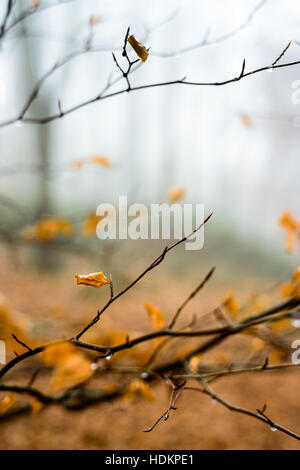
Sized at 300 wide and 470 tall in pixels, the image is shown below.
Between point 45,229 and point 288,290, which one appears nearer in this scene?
point 288,290

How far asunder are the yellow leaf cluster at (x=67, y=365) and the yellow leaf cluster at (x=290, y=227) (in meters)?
0.74

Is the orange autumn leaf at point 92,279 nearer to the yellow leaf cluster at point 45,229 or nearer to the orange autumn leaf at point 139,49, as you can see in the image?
the orange autumn leaf at point 139,49

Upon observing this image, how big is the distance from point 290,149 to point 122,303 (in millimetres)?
9189

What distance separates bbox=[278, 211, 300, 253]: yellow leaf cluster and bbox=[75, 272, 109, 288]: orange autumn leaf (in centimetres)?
75

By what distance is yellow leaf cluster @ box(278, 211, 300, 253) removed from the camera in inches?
43.2

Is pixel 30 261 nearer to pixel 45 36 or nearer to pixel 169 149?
pixel 45 36

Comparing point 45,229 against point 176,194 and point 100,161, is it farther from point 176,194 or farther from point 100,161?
point 176,194

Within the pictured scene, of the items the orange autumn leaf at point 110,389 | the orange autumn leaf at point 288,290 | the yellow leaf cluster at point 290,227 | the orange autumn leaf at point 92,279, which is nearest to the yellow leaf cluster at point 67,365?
the orange autumn leaf at point 110,389

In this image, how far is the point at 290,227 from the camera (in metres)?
1.11

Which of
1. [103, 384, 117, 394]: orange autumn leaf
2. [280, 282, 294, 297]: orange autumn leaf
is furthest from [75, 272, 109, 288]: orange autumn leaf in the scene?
[103, 384, 117, 394]: orange autumn leaf

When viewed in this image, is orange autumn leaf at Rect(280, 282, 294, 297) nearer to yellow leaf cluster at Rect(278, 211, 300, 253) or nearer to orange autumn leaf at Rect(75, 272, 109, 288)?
yellow leaf cluster at Rect(278, 211, 300, 253)

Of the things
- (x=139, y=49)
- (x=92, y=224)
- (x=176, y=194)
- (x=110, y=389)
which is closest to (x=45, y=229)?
(x=92, y=224)

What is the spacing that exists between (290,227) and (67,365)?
32.3 inches

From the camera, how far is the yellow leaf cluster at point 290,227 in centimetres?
110
